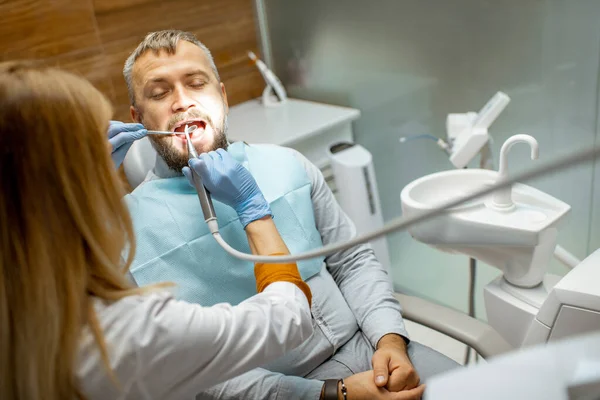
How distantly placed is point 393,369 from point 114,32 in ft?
5.66

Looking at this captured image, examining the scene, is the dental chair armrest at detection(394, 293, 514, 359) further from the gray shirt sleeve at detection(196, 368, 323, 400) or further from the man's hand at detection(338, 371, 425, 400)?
the gray shirt sleeve at detection(196, 368, 323, 400)

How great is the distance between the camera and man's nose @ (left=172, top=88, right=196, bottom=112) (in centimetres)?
155

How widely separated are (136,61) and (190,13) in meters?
0.96

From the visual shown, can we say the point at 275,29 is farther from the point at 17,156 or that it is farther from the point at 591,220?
the point at 17,156

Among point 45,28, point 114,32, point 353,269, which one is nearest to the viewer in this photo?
point 353,269

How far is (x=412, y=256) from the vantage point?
2545mm

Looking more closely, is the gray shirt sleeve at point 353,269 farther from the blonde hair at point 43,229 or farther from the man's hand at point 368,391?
the blonde hair at point 43,229

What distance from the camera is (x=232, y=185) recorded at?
52.6 inches

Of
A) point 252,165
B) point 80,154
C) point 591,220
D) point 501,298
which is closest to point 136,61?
point 252,165

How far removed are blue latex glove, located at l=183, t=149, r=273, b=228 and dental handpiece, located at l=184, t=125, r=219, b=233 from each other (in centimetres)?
2

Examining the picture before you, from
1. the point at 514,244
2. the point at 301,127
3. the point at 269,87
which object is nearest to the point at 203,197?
the point at 514,244

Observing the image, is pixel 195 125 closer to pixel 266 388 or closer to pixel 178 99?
pixel 178 99

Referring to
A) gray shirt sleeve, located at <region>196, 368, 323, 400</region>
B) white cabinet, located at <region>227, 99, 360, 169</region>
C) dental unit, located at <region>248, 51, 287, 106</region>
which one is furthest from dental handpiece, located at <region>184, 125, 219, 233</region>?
dental unit, located at <region>248, 51, 287, 106</region>

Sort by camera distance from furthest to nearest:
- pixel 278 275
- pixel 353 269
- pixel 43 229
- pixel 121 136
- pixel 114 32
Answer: pixel 114 32 → pixel 353 269 → pixel 121 136 → pixel 278 275 → pixel 43 229
